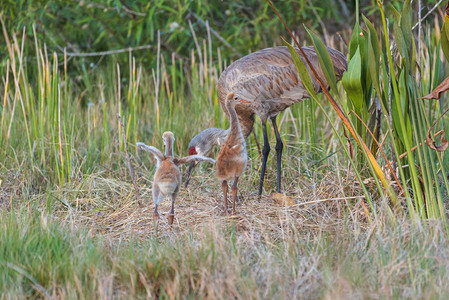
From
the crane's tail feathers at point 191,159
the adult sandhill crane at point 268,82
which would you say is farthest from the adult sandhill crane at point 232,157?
the adult sandhill crane at point 268,82

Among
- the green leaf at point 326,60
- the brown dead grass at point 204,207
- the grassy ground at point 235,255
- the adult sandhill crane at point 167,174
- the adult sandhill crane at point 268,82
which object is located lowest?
the brown dead grass at point 204,207

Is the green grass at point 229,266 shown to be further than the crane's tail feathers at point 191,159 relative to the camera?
No

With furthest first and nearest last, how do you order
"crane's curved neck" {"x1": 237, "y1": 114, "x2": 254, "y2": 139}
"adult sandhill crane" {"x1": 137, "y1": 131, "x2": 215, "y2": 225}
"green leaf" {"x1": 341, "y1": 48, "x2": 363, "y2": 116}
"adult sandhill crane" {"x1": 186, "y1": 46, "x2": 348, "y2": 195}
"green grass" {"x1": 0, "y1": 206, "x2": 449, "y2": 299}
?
1. "crane's curved neck" {"x1": 237, "y1": 114, "x2": 254, "y2": 139}
2. "adult sandhill crane" {"x1": 186, "y1": 46, "x2": 348, "y2": 195}
3. "adult sandhill crane" {"x1": 137, "y1": 131, "x2": 215, "y2": 225}
4. "green leaf" {"x1": 341, "y1": 48, "x2": 363, "y2": 116}
5. "green grass" {"x1": 0, "y1": 206, "x2": 449, "y2": 299}

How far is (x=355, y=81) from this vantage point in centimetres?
338

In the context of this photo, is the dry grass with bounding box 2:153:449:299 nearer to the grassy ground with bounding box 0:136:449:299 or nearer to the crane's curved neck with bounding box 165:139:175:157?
the grassy ground with bounding box 0:136:449:299

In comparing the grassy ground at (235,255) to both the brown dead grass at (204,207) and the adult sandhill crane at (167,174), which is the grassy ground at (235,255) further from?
the adult sandhill crane at (167,174)

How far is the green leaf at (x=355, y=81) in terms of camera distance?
3342 millimetres

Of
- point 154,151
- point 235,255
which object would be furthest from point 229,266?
point 154,151

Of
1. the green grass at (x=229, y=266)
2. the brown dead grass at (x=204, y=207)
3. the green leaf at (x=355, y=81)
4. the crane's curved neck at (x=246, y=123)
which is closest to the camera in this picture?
the green grass at (x=229, y=266)

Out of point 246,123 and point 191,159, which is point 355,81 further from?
point 246,123

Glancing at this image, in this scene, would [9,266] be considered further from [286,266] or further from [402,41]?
[402,41]

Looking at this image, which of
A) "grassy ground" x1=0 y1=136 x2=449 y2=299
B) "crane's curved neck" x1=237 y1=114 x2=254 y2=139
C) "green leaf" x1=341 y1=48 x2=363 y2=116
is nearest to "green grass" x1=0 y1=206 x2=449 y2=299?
"grassy ground" x1=0 y1=136 x2=449 y2=299

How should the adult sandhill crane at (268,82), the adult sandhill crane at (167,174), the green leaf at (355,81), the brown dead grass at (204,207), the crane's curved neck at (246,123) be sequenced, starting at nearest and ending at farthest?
the green leaf at (355,81) → the adult sandhill crane at (167,174) → the brown dead grass at (204,207) → the adult sandhill crane at (268,82) → the crane's curved neck at (246,123)

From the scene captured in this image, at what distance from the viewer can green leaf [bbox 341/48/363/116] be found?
334 cm
